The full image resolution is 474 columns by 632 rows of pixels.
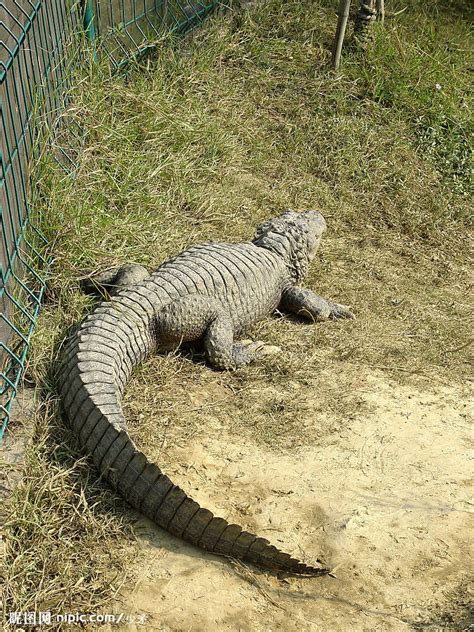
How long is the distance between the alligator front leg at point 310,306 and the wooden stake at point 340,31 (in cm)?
305

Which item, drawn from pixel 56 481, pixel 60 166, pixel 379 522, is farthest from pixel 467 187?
pixel 56 481

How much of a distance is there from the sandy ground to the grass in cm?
12

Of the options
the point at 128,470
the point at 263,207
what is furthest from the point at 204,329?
the point at 263,207

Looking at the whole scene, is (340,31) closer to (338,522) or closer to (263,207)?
(263,207)

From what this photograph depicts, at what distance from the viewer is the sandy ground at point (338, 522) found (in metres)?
3.12

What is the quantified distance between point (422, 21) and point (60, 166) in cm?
473

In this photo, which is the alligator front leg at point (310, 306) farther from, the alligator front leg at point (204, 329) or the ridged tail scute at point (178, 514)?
the ridged tail scute at point (178, 514)

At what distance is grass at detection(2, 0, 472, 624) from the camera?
3.53m

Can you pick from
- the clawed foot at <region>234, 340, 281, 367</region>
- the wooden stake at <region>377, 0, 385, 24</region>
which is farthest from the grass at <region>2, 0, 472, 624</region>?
the wooden stake at <region>377, 0, 385, 24</region>

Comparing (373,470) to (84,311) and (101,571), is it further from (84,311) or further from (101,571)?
(84,311)

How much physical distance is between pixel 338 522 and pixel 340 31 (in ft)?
16.7

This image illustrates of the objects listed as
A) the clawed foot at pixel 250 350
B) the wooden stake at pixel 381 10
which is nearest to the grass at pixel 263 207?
the clawed foot at pixel 250 350

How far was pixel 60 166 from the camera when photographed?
501 centimetres

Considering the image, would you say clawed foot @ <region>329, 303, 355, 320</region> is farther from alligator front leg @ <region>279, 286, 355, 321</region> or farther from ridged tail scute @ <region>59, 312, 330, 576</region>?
ridged tail scute @ <region>59, 312, 330, 576</region>
